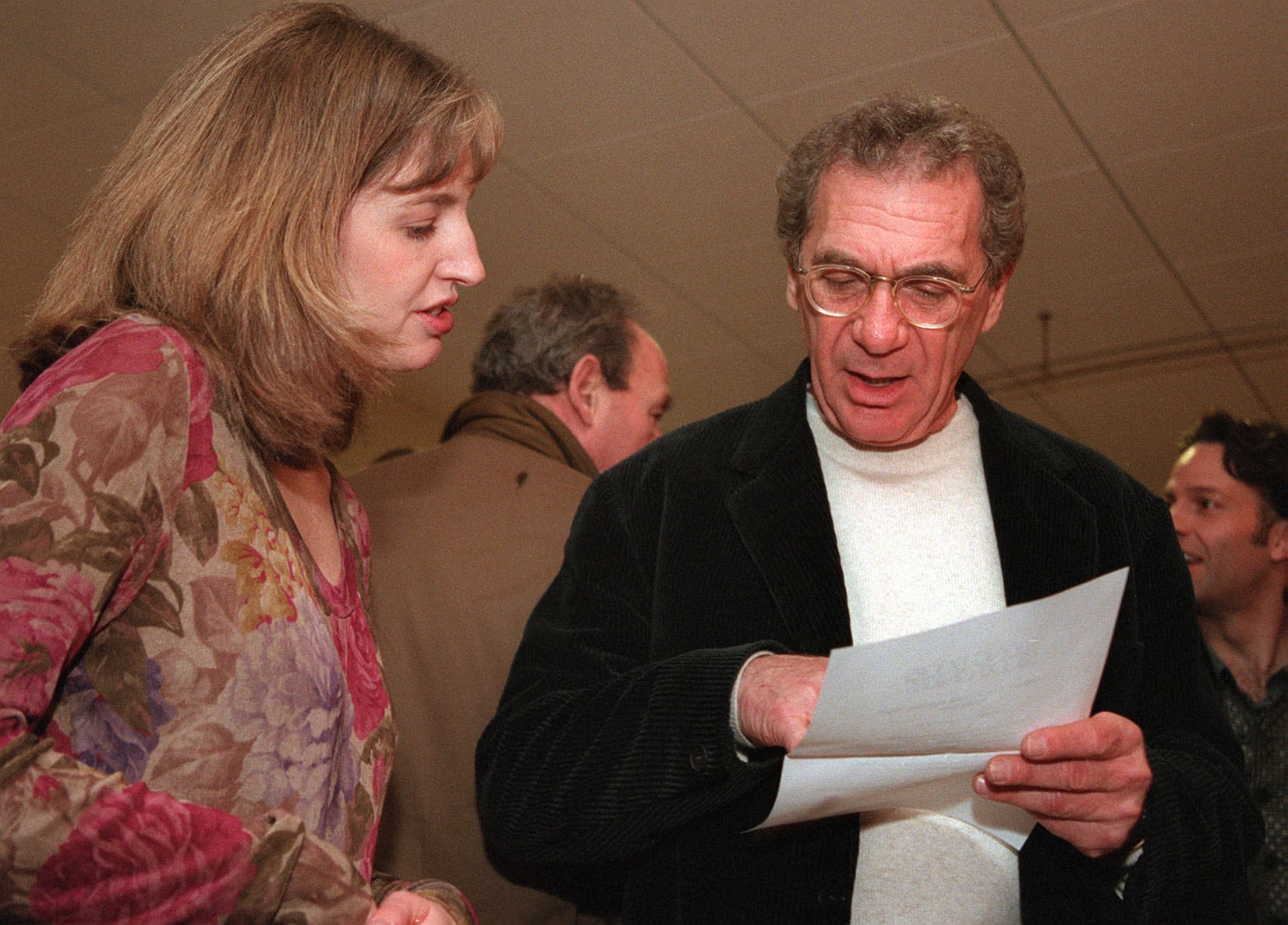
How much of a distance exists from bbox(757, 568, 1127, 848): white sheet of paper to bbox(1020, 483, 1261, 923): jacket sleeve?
0.28m

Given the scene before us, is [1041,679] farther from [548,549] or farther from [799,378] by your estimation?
[548,549]

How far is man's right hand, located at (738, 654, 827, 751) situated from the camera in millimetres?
1232

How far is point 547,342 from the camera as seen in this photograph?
2.58 metres

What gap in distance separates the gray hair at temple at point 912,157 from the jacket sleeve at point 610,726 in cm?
48

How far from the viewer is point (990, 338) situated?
687 centimetres

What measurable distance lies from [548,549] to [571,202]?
11.0 feet

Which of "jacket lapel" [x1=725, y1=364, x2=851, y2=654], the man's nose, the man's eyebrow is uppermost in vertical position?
the man's eyebrow

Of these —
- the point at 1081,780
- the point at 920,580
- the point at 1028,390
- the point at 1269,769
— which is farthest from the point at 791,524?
the point at 1028,390

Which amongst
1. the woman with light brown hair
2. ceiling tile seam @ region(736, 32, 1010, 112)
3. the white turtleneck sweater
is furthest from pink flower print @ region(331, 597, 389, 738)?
ceiling tile seam @ region(736, 32, 1010, 112)

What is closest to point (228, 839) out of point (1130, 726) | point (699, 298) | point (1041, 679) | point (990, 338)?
point (1041, 679)

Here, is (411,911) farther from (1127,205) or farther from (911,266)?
(1127,205)

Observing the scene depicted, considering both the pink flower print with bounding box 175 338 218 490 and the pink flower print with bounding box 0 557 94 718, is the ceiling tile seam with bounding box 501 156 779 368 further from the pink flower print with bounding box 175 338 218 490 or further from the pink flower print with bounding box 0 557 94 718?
the pink flower print with bounding box 0 557 94 718

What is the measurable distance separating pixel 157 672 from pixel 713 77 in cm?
363

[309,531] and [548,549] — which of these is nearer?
[309,531]
